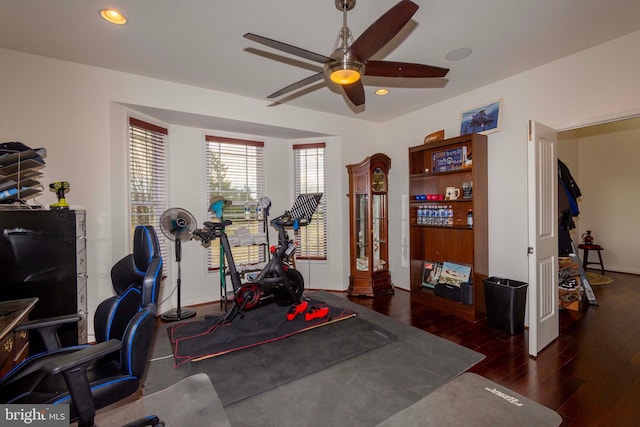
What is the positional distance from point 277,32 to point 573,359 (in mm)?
3794

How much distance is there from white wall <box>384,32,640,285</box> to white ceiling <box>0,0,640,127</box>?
132mm

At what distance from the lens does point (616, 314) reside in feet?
11.4

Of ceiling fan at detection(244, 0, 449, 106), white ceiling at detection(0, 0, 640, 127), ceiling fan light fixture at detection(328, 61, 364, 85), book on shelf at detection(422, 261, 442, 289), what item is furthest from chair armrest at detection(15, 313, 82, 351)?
book on shelf at detection(422, 261, 442, 289)

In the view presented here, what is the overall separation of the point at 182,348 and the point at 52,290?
1143 millimetres

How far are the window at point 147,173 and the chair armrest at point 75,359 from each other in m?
2.33

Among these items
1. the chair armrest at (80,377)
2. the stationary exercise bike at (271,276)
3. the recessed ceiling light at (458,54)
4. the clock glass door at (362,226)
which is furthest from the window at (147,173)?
the recessed ceiling light at (458,54)

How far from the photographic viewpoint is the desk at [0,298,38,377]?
57.6 inches

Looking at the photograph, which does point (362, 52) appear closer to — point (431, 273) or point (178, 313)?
point (431, 273)

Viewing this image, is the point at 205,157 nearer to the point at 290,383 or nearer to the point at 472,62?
the point at 290,383

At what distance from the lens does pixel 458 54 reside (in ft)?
8.96

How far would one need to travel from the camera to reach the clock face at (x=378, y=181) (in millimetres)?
4500

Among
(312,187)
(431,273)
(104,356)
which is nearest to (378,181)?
(312,187)

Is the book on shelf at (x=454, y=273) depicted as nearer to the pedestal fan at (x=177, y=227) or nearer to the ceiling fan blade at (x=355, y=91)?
the ceiling fan blade at (x=355, y=91)

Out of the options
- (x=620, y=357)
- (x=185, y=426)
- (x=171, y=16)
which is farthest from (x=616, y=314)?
(x=171, y=16)
